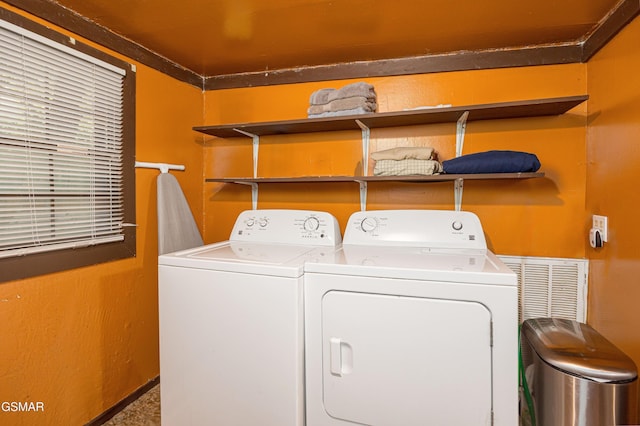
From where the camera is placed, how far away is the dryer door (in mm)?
1212

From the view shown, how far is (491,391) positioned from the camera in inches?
47.4

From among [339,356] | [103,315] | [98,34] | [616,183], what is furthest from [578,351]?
[98,34]

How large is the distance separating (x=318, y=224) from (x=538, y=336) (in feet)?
3.76

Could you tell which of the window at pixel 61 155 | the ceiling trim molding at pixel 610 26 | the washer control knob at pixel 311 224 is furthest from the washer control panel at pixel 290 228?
the ceiling trim molding at pixel 610 26

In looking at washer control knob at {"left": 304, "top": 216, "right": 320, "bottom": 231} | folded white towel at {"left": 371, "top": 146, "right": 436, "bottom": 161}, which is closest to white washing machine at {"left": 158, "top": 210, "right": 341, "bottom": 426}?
washer control knob at {"left": 304, "top": 216, "right": 320, "bottom": 231}

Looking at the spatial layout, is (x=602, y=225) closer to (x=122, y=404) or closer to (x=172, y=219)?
(x=172, y=219)

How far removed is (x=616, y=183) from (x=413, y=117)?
0.96m

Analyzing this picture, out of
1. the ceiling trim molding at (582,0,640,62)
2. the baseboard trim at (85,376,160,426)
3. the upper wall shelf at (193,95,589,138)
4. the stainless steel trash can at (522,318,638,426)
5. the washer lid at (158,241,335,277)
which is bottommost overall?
the baseboard trim at (85,376,160,426)

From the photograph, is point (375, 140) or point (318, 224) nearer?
point (318, 224)

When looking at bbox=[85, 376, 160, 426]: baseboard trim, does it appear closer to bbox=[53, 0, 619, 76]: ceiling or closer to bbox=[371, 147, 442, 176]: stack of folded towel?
bbox=[371, 147, 442, 176]: stack of folded towel

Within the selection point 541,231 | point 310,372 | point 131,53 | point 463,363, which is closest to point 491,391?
point 463,363

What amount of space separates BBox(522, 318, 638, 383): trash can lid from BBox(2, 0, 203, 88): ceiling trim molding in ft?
8.00

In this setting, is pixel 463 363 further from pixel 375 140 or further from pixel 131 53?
pixel 131 53

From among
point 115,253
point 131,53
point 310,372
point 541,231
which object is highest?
point 131,53
